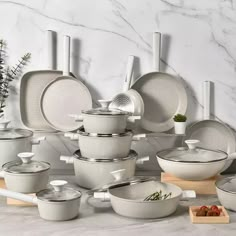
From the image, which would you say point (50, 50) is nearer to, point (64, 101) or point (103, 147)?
point (64, 101)

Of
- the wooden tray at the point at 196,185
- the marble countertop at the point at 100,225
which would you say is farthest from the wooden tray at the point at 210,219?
the wooden tray at the point at 196,185

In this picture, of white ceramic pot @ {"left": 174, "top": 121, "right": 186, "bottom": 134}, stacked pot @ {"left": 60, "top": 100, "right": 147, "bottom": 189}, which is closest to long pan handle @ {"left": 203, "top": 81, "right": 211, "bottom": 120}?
white ceramic pot @ {"left": 174, "top": 121, "right": 186, "bottom": 134}

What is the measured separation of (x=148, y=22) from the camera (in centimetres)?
190

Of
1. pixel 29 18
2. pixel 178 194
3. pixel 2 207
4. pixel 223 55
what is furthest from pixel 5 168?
pixel 223 55

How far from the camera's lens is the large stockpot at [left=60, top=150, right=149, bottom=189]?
5.32 feet

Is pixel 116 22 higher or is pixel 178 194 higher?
pixel 116 22

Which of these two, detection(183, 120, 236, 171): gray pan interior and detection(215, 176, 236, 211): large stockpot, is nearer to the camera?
detection(215, 176, 236, 211): large stockpot

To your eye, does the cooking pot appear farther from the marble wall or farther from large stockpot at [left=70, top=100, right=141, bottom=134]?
the marble wall

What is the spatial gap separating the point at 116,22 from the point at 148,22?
0.13m

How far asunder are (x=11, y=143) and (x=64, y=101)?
1.12 feet

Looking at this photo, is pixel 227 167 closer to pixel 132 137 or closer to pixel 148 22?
pixel 132 137

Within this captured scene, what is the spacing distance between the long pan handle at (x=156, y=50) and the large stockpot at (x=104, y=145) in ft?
1.18

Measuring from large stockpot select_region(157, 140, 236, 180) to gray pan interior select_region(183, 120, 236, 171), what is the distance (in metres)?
0.25

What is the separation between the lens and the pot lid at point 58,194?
1396 mm
